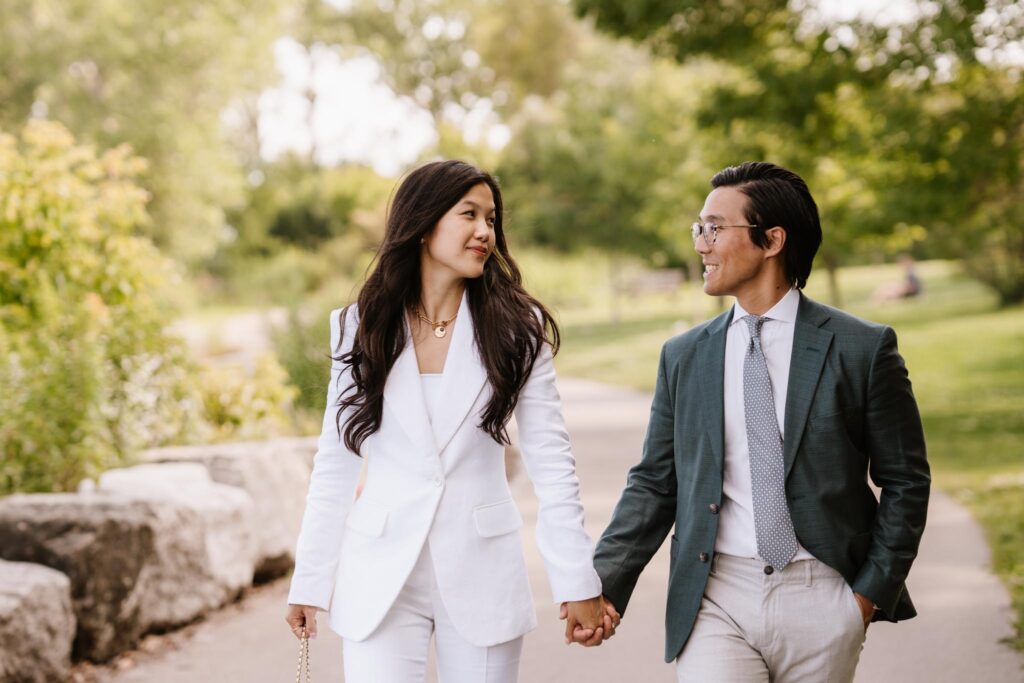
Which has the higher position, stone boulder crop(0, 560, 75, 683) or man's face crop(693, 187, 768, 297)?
man's face crop(693, 187, 768, 297)

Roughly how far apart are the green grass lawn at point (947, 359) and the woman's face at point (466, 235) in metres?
0.84

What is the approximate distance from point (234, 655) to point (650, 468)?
12.1 feet

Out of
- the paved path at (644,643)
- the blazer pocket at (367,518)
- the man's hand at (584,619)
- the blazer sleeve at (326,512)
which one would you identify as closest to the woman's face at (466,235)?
the blazer sleeve at (326,512)

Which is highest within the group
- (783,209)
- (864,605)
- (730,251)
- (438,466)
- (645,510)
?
(783,209)

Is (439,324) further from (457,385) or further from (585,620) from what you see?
(585,620)

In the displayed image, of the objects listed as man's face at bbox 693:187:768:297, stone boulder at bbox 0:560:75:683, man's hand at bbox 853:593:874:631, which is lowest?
stone boulder at bbox 0:560:75:683

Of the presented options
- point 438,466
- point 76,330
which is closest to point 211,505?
point 76,330

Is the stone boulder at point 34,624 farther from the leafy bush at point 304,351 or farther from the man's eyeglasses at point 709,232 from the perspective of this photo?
the leafy bush at point 304,351

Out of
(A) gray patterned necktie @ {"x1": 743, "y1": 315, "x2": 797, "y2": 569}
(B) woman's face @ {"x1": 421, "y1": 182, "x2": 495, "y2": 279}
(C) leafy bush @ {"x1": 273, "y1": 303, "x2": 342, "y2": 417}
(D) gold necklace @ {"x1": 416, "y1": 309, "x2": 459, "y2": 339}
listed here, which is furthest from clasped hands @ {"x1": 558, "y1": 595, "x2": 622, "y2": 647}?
(C) leafy bush @ {"x1": 273, "y1": 303, "x2": 342, "y2": 417}

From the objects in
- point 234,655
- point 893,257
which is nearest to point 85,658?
point 234,655

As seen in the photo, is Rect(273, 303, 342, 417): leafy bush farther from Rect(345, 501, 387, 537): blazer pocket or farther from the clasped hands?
the clasped hands

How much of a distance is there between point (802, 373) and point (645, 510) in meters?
0.64

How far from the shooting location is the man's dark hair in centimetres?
339

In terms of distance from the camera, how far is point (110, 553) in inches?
241
